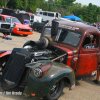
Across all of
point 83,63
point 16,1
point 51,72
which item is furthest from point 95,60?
point 16,1

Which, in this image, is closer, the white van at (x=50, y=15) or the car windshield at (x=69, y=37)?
the car windshield at (x=69, y=37)

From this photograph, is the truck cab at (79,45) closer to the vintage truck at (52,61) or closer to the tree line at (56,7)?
the vintage truck at (52,61)

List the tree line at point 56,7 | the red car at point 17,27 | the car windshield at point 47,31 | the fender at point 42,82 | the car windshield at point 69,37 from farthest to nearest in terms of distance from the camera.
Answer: the tree line at point 56,7 < the red car at point 17,27 < the car windshield at point 47,31 < the car windshield at point 69,37 < the fender at point 42,82

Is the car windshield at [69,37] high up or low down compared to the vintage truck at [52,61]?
up

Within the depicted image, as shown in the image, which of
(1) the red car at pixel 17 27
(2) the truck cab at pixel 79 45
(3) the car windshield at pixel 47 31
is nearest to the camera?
(2) the truck cab at pixel 79 45

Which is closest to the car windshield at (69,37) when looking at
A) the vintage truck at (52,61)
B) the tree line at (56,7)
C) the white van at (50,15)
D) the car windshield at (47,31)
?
the vintage truck at (52,61)

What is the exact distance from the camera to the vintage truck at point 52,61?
11.9 feet

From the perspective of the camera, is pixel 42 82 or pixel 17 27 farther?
pixel 17 27

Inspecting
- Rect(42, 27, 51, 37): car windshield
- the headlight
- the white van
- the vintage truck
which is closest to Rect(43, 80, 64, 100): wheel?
the vintage truck

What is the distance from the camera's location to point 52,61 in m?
4.20

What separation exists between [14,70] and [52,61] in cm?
98

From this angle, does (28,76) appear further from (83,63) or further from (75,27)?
(75,27)

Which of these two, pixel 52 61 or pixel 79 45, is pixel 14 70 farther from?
pixel 79 45

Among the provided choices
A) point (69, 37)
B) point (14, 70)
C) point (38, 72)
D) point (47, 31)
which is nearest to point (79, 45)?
point (69, 37)
